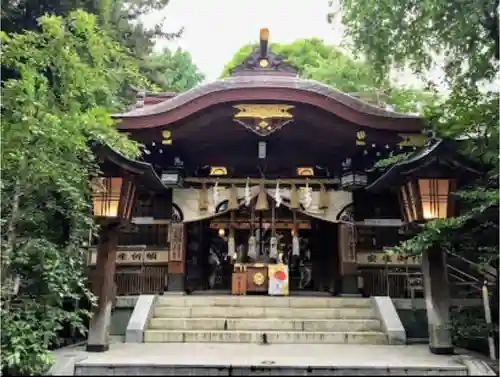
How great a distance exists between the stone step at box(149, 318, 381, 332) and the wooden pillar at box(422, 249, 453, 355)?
1318mm

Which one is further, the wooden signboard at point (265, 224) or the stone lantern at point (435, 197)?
the wooden signboard at point (265, 224)

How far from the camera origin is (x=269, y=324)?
775cm

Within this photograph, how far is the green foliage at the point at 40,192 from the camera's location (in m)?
5.13

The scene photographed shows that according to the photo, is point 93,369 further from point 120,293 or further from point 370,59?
point 370,59

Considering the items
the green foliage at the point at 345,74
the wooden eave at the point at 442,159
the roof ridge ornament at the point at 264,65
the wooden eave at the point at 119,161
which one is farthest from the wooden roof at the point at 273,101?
the wooden eave at the point at 442,159

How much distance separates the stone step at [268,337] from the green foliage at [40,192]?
6.74 ft

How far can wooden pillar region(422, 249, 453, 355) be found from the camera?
21.0ft

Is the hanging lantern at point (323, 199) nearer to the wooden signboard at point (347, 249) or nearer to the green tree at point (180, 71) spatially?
the wooden signboard at point (347, 249)

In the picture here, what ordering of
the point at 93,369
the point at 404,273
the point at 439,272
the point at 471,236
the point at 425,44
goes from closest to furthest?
the point at 93,369
the point at 471,236
the point at 439,272
the point at 425,44
the point at 404,273

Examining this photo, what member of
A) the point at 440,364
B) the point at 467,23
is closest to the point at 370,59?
the point at 467,23

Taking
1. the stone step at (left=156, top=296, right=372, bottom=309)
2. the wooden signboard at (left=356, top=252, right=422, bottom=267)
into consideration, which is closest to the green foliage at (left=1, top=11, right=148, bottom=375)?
the stone step at (left=156, top=296, right=372, bottom=309)

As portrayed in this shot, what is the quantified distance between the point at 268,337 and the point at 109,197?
10.6 feet

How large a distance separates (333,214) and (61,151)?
21.1 ft

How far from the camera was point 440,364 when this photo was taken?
221 inches
